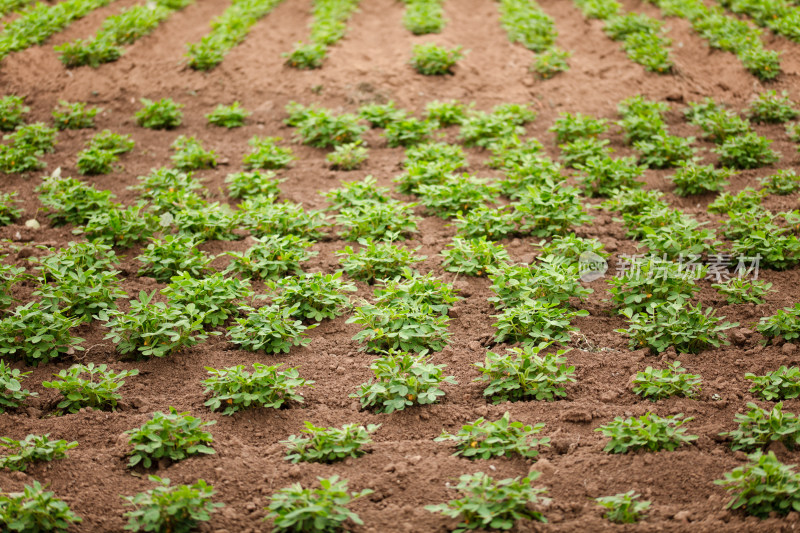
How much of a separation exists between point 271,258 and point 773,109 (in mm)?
5719

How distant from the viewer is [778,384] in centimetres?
362

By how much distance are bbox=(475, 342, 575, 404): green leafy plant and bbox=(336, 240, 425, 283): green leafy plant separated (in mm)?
1313

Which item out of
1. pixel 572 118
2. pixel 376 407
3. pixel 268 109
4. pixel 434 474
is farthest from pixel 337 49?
pixel 434 474

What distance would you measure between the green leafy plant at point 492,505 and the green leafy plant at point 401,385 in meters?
0.76

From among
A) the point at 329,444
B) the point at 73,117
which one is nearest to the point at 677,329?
the point at 329,444

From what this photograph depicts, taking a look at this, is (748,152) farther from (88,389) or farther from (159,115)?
(159,115)

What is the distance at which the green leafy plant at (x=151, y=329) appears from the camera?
13.5 ft

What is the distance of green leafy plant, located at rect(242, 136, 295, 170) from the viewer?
6.68 metres

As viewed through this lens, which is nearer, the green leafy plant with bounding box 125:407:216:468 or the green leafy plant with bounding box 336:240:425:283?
the green leafy plant with bounding box 125:407:216:468

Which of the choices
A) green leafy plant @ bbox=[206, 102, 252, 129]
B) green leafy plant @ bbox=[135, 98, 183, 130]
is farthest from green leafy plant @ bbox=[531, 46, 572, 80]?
green leafy plant @ bbox=[135, 98, 183, 130]

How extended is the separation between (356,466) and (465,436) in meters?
0.59

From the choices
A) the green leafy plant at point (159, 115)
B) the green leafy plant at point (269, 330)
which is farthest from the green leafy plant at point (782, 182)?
the green leafy plant at point (159, 115)

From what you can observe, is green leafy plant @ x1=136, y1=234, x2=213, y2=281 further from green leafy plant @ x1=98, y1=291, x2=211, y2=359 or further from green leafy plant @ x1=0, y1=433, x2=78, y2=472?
green leafy plant @ x1=0, y1=433, x2=78, y2=472

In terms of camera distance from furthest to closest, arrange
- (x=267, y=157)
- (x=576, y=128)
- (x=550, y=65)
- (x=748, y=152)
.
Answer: (x=550, y=65), (x=576, y=128), (x=267, y=157), (x=748, y=152)
